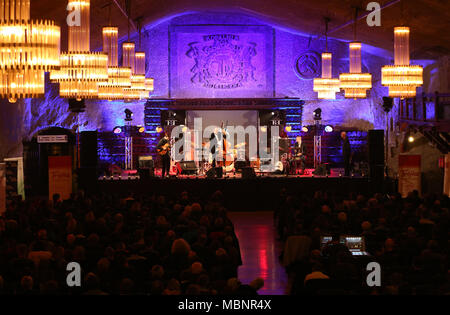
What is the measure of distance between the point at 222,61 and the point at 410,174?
1249cm

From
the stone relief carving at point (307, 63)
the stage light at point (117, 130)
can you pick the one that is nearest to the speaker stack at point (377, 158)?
the stone relief carving at point (307, 63)

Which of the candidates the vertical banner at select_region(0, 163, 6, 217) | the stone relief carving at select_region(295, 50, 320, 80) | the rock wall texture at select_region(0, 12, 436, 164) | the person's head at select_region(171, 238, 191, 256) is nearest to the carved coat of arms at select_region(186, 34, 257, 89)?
the rock wall texture at select_region(0, 12, 436, 164)

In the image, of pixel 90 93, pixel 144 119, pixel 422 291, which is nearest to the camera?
pixel 422 291

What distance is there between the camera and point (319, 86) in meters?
20.3

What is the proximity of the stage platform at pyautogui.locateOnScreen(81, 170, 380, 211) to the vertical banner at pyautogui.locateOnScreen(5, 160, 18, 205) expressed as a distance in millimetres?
2922

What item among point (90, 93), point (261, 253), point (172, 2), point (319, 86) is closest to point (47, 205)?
point (90, 93)

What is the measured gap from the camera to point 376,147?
20.4 metres

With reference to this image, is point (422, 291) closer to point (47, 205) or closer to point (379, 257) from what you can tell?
point (379, 257)

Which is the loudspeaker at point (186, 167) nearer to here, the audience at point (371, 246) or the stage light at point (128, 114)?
the stage light at point (128, 114)

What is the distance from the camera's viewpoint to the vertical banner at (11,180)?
18.0 metres

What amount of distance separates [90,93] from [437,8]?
370 inches

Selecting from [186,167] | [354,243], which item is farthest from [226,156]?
Result: [354,243]

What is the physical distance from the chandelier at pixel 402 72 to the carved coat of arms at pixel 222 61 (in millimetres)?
14371

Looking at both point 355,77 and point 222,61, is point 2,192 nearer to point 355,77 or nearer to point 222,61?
point 355,77
